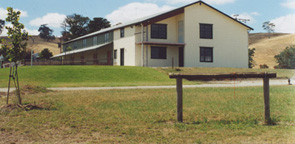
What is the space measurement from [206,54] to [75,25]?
4862 centimetres

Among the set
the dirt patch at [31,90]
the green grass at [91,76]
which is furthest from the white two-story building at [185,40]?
the dirt patch at [31,90]

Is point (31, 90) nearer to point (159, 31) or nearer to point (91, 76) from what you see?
point (91, 76)

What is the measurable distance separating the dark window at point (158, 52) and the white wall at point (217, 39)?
2.47 m

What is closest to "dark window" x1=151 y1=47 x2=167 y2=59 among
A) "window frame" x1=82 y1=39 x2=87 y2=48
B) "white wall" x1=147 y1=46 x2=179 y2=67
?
"white wall" x1=147 y1=46 x2=179 y2=67

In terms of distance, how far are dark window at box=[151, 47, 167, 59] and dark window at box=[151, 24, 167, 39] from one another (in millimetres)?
1385

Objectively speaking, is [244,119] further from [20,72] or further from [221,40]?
[221,40]

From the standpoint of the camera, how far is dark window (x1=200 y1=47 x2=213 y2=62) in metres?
35.8

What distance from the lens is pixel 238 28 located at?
1507 inches

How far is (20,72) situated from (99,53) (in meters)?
20.2

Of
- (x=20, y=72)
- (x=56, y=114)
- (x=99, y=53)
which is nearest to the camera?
(x=56, y=114)

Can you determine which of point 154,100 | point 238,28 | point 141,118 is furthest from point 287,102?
point 238,28

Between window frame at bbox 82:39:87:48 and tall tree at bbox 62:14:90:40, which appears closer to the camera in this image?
window frame at bbox 82:39:87:48

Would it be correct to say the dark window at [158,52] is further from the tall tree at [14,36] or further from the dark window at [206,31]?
the tall tree at [14,36]

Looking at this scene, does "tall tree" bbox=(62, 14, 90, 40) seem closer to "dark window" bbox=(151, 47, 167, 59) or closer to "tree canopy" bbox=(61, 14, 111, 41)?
"tree canopy" bbox=(61, 14, 111, 41)
